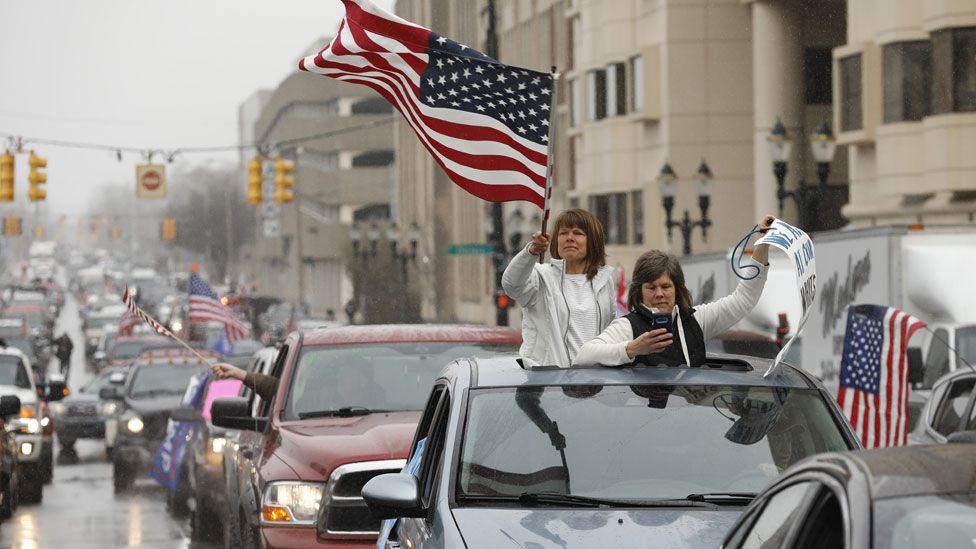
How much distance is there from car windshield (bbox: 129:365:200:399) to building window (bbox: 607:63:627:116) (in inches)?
920

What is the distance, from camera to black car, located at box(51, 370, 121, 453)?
30688 mm

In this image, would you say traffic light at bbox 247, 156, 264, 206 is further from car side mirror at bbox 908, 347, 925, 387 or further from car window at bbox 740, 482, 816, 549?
car window at bbox 740, 482, 816, 549

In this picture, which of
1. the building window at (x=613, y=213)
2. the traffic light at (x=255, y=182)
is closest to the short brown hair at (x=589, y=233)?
the traffic light at (x=255, y=182)

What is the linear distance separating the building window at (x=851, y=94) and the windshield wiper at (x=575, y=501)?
29148mm

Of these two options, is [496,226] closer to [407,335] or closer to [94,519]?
[94,519]

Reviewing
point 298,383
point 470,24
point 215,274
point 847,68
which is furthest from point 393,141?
point 298,383

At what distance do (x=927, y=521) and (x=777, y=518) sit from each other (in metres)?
0.68

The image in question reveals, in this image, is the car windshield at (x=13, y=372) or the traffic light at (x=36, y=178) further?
the traffic light at (x=36, y=178)

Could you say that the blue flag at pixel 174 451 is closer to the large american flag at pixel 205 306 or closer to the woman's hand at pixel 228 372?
the woman's hand at pixel 228 372

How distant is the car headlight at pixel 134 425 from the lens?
23047 mm

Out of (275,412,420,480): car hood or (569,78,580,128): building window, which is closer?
(275,412,420,480): car hood

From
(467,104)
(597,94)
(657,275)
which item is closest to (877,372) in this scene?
(467,104)

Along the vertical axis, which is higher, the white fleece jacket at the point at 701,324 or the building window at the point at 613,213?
the building window at the point at 613,213

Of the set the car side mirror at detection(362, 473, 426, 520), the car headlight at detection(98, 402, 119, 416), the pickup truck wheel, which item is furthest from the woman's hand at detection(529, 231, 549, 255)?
the car headlight at detection(98, 402, 119, 416)
